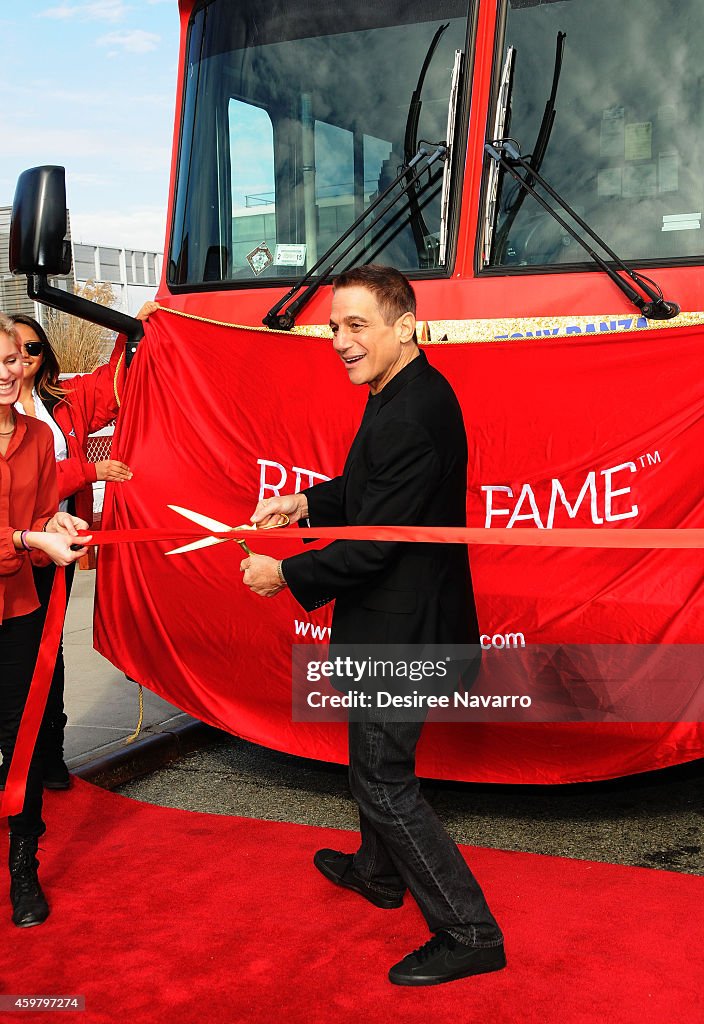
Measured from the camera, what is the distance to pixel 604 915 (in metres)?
4.03

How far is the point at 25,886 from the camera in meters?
4.12

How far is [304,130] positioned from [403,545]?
103 inches

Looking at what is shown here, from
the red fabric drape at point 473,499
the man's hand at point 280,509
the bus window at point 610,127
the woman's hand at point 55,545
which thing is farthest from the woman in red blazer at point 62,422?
the bus window at point 610,127

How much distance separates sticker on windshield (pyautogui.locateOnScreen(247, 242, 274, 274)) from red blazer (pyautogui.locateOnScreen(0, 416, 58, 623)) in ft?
5.09

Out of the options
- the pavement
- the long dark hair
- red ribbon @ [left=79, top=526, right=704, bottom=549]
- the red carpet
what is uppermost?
the long dark hair

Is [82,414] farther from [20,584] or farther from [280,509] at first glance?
[280,509]

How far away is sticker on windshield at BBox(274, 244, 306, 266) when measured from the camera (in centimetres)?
535

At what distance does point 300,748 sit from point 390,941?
4.58 ft

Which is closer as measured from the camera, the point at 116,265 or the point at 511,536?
the point at 511,536

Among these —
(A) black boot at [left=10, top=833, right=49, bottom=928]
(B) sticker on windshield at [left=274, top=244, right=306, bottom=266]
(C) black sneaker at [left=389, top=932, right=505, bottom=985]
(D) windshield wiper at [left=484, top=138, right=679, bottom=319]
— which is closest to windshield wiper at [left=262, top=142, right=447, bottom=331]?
(B) sticker on windshield at [left=274, top=244, right=306, bottom=266]

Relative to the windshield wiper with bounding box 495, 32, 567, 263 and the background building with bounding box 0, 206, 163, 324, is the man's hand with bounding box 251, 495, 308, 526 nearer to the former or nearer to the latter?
the windshield wiper with bounding box 495, 32, 567, 263

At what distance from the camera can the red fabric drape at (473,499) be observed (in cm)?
460

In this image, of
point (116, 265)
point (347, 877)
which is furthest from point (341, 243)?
point (116, 265)

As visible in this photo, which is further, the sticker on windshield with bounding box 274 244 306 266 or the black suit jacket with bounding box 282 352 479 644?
the sticker on windshield with bounding box 274 244 306 266
